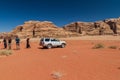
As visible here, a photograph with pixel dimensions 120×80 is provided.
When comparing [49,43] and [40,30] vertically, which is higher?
[40,30]

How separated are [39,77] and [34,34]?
142 metres

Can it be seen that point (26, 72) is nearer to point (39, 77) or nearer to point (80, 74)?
point (39, 77)

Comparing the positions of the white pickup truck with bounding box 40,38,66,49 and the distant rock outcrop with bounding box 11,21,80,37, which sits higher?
the distant rock outcrop with bounding box 11,21,80,37

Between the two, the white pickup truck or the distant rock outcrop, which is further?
the distant rock outcrop

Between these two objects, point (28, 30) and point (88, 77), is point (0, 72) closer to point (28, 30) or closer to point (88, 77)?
point (88, 77)

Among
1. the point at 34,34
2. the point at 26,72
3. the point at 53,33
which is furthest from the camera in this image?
the point at 34,34

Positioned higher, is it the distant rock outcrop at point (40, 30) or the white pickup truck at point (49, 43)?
the distant rock outcrop at point (40, 30)

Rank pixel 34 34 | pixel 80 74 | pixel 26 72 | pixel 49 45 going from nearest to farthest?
pixel 80 74 < pixel 26 72 < pixel 49 45 < pixel 34 34

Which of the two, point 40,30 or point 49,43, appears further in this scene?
point 40,30

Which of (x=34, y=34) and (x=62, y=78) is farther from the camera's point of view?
(x=34, y=34)

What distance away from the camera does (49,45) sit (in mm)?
28000

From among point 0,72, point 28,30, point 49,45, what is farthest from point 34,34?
point 0,72

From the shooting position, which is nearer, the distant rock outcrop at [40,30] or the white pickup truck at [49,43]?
the white pickup truck at [49,43]

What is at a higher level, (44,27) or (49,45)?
(44,27)
